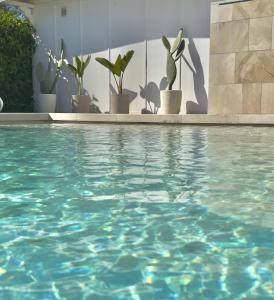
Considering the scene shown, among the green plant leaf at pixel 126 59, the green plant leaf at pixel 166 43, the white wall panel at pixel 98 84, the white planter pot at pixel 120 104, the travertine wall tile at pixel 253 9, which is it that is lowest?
the white planter pot at pixel 120 104

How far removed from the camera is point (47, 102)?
13609 mm

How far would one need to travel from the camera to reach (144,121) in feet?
34.6

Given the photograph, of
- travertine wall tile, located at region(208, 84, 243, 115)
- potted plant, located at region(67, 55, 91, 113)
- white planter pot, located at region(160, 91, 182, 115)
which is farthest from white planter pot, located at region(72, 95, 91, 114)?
travertine wall tile, located at region(208, 84, 243, 115)

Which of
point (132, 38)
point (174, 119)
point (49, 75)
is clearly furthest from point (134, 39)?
point (174, 119)

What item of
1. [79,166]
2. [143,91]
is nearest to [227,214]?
[79,166]

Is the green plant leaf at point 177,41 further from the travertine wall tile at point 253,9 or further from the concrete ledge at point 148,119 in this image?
the concrete ledge at point 148,119

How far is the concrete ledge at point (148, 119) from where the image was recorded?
9477mm

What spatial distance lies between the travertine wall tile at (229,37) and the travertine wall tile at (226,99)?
2.73ft

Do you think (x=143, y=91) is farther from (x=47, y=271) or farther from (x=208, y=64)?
(x=47, y=271)

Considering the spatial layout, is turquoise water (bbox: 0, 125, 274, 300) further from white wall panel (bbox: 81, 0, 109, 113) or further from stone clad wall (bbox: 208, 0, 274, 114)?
white wall panel (bbox: 81, 0, 109, 113)

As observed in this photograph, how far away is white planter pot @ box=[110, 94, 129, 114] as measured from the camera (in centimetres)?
1195

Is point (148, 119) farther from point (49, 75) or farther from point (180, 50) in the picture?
point (49, 75)

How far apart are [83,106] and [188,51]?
11.0 ft

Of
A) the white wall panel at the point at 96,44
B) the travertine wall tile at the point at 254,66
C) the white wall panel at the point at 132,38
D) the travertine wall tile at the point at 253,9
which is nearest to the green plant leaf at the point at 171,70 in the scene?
the white wall panel at the point at 132,38
